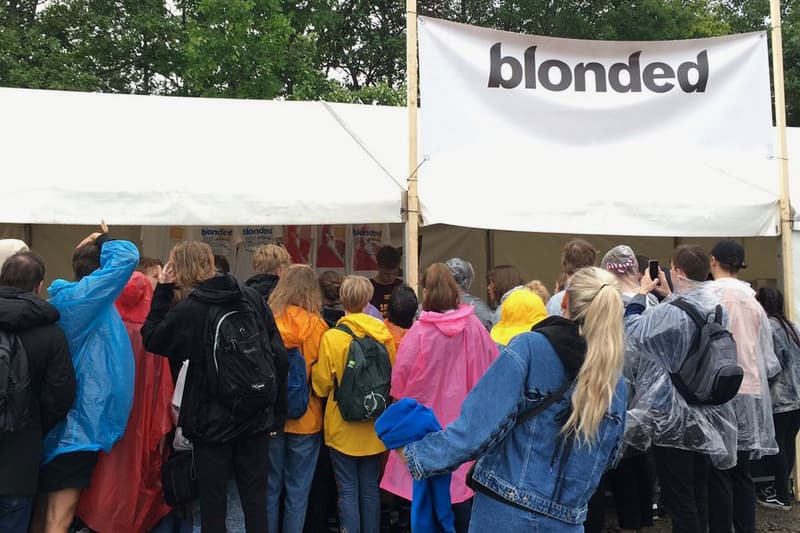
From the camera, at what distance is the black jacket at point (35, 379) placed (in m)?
3.03

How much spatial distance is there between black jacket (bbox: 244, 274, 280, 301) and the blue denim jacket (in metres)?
2.06

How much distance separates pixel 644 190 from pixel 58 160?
407cm

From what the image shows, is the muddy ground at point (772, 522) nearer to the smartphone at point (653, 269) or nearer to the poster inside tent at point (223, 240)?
the smartphone at point (653, 269)

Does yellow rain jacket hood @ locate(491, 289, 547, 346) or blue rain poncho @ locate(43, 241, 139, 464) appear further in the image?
yellow rain jacket hood @ locate(491, 289, 547, 346)

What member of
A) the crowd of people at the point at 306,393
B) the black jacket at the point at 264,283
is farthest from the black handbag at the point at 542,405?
the black jacket at the point at 264,283

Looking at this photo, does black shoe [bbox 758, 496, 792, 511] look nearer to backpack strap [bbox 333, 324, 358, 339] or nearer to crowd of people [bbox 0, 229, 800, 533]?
crowd of people [bbox 0, 229, 800, 533]

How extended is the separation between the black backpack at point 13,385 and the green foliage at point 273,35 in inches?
410

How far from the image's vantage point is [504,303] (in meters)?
4.23

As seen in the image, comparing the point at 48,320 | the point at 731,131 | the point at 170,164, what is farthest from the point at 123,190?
the point at 731,131

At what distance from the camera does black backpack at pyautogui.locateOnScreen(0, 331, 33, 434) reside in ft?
9.68

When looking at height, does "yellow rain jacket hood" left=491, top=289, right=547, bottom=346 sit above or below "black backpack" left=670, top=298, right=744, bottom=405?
above

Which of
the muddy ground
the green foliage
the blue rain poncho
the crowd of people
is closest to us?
the crowd of people

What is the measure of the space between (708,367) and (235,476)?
2.40 metres

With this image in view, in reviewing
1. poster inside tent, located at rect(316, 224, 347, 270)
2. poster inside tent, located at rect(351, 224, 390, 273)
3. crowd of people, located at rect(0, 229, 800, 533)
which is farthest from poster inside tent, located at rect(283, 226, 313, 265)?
crowd of people, located at rect(0, 229, 800, 533)
